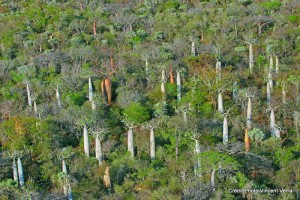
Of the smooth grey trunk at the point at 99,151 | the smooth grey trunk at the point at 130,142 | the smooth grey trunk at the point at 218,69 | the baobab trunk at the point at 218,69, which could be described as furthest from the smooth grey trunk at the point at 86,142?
the smooth grey trunk at the point at 218,69

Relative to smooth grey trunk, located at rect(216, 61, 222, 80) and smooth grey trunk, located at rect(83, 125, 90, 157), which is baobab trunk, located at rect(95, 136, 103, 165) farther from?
smooth grey trunk, located at rect(216, 61, 222, 80)

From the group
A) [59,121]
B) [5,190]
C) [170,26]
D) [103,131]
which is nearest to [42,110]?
[59,121]

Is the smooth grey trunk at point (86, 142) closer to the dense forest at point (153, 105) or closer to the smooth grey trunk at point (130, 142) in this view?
the dense forest at point (153, 105)

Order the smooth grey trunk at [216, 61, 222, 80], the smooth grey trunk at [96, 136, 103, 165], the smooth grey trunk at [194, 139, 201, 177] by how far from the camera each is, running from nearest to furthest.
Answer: the smooth grey trunk at [194, 139, 201, 177], the smooth grey trunk at [96, 136, 103, 165], the smooth grey trunk at [216, 61, 222, 80]

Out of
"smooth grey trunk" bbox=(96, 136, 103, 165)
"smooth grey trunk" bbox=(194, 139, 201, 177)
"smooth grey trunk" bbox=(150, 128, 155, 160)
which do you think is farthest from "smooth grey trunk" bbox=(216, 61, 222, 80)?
"smooth grey trunk" bbox=(96, 136, 103, 165)

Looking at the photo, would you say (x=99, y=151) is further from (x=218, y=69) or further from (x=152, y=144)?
(x=218, y=69)

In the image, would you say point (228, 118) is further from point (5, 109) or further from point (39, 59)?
point (39, 59)

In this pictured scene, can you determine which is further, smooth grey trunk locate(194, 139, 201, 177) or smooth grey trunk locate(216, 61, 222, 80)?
smooth grey trunk locate(216, 61, 222, 80)

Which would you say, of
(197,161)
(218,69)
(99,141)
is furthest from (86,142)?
(218,69)

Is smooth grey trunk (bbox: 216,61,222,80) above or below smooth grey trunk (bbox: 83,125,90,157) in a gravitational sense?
above
